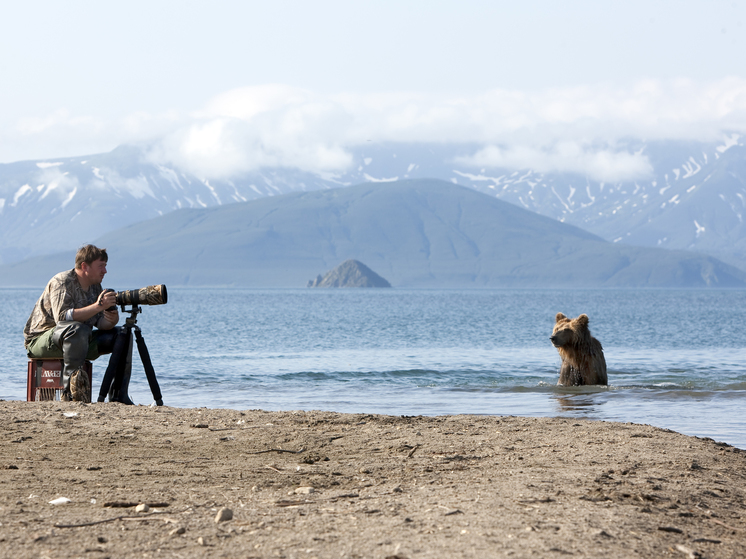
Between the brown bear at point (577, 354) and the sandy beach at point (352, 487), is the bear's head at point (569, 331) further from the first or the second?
the sandy beach at point (352, 487)

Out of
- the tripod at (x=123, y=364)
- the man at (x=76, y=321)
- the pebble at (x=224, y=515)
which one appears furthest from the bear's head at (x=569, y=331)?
the pebble at (x=224, y=515)

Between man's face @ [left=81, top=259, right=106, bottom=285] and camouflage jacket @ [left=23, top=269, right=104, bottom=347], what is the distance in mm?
149

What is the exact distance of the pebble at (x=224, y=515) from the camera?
4902 millimetres

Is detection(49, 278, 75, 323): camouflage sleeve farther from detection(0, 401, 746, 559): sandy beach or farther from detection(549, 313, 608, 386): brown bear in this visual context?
detection(549, 313, 608, 386): brown bear

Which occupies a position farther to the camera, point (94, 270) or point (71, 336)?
point (94, 270)

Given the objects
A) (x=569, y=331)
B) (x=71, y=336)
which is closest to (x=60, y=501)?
(x=71, y=336)

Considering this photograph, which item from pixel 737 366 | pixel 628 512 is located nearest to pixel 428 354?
pixel 737 366

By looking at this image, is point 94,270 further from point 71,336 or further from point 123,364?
point 123,364

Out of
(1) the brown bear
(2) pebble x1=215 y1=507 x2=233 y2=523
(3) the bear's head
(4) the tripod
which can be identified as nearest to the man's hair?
(4) the tripod

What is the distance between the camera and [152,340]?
35844mm

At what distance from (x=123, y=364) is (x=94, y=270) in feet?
3.45

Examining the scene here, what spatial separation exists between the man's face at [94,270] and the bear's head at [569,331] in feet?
25.4

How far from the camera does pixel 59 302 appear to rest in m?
9.05

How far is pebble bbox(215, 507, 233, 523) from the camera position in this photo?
16.1 ft
